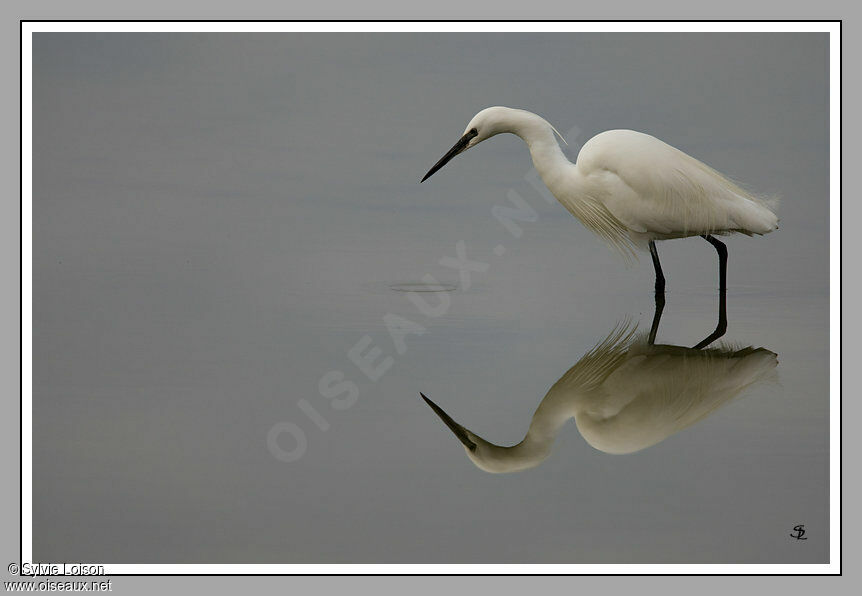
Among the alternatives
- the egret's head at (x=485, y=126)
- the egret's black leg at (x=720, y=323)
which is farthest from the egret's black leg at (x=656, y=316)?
the egret's head at (x=485, y=126)

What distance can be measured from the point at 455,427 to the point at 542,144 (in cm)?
202

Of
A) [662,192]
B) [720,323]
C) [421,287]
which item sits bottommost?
[720,323]

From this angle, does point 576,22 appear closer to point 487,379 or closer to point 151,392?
point 487,379

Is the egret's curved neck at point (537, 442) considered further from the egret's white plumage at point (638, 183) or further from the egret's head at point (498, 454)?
the egret's white plumage at point (638, 183)

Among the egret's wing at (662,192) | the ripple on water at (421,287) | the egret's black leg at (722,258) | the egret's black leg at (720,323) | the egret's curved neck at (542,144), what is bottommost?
the egret's black leg at (720,323)

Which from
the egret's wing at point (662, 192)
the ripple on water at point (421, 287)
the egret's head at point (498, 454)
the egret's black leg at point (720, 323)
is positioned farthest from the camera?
the ripple on water at point (421, 287)

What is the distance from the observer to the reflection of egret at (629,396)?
293 cm

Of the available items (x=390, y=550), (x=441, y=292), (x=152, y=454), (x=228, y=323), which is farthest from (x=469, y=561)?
(x=441, y=292)

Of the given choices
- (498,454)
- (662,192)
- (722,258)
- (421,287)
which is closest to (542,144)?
(662,192)

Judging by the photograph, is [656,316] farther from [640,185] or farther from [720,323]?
[640,185]

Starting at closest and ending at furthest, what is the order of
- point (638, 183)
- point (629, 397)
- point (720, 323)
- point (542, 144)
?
1. point (629, 397)
2. point (720, 323)
3. point (638, 183)
4. point (542, 144)

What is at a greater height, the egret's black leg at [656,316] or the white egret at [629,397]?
the egret's black leg at [656,316]

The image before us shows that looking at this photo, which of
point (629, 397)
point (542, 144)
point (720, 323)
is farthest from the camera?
point (542, 144)

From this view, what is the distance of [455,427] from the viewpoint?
3041 mm
